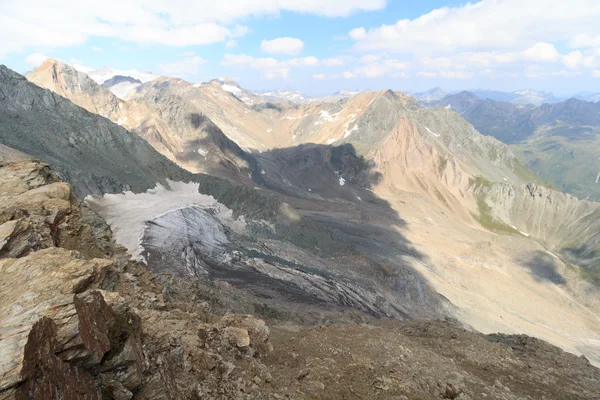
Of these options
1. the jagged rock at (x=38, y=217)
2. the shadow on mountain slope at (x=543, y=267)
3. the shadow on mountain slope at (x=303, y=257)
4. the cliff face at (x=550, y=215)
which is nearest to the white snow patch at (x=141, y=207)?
the shadow on mountain slope at (x=303, y=257)

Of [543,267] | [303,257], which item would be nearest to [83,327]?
[303,257]

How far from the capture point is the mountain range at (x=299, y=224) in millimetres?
29203

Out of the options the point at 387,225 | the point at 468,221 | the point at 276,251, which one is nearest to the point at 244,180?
the point at 387,225

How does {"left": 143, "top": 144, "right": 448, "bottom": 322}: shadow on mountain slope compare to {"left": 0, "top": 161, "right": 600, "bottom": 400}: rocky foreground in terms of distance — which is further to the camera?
{"left": 143, "top": 144, "right": 448, "bottom": 322}: shadow on mountain slope

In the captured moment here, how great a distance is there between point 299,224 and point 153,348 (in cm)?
Result: 5374

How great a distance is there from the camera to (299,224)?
210 feet

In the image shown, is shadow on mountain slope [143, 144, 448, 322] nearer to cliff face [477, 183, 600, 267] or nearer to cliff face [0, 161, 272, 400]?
cliff face [0, 161, 272, 400]

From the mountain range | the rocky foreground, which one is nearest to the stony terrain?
the mountain range

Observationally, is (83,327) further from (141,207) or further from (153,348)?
(141,207)

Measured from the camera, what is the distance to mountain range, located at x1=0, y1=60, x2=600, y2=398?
2920 cm

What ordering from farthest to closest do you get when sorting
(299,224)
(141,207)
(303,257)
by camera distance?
(299,224) → (303,257) → (141,207)

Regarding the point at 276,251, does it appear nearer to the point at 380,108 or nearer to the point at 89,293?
the point at 89,293

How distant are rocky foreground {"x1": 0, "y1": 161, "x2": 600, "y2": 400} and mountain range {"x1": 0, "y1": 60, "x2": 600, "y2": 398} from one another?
0.77 feet

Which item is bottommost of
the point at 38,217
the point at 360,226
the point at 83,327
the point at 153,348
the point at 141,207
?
the point at 360,226
